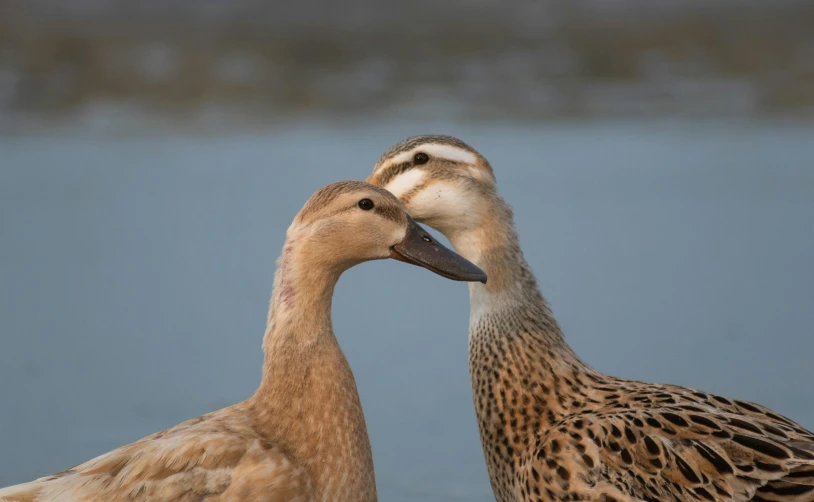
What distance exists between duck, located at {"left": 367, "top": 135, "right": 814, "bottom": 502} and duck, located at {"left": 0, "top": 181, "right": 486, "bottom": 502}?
54 cm

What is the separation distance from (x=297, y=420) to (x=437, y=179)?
4.60ft

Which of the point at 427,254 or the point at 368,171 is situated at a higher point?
the point at 368,171

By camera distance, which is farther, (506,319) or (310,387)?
(506,319)

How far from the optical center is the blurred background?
25.7 feet

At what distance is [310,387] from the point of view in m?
5.42

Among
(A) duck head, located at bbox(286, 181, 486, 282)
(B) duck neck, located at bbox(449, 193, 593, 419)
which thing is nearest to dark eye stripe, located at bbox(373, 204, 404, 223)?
(A) duck head, located at bbox(286, 181, 486, 282)

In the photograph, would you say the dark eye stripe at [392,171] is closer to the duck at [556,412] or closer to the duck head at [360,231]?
the duck at [556,412]

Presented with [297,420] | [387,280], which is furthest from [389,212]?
[387,280]

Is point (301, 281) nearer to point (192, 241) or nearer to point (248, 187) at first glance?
point (192, 241)

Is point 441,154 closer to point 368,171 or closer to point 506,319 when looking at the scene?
point 506,319

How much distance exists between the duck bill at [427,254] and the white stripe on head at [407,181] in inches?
21.0

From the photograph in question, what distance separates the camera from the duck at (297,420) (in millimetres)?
5031

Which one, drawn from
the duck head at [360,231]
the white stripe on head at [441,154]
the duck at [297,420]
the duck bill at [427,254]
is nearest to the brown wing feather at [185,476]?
the duck at [297,420]

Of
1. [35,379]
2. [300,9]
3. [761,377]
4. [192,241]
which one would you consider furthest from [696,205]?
[300,9]
